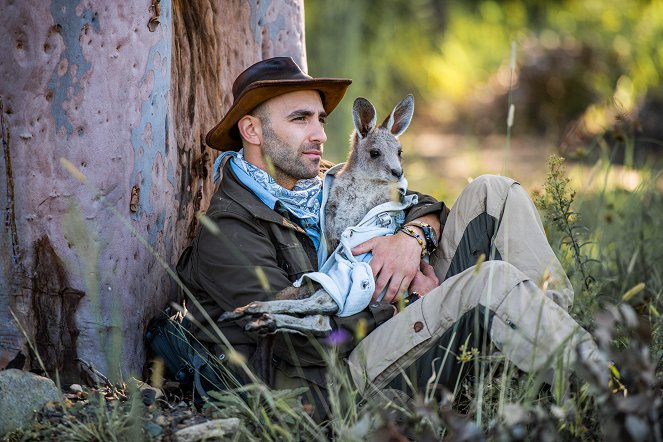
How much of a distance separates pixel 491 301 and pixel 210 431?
1.46 metres

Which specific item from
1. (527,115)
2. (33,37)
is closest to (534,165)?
(527,115)

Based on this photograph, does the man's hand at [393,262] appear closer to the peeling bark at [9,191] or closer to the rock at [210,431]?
the rock at [210,431]

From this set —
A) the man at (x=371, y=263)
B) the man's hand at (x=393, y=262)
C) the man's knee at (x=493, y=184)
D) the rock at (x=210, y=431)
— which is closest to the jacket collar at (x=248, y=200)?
the man at (x=371, y=263)

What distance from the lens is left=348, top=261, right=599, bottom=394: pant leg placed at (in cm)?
371

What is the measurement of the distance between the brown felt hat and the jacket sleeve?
0.73 m

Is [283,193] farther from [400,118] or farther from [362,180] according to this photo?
[400,118]

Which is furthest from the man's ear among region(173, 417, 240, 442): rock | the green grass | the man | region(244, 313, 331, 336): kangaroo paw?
region(173, 417, 240, 442): rock

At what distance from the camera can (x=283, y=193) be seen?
183 inches

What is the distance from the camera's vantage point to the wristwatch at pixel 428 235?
4770 millimetres

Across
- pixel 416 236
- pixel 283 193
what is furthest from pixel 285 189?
pixel 416 236

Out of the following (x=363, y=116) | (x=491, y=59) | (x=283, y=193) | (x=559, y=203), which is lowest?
(x=559, y=203)

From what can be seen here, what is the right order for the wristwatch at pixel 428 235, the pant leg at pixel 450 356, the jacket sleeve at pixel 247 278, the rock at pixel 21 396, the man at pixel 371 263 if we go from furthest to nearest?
the wristwatch at pixel 428 235
the jacket sleeve at pixel 247 278
the pant leg at pixel 450 356
the man at pixel 371 263
the rock at pixel 21 396

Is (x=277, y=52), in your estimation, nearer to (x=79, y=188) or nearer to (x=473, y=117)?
(x=79, y=188)

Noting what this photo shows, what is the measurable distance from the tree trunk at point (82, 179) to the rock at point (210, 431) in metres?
0.82
